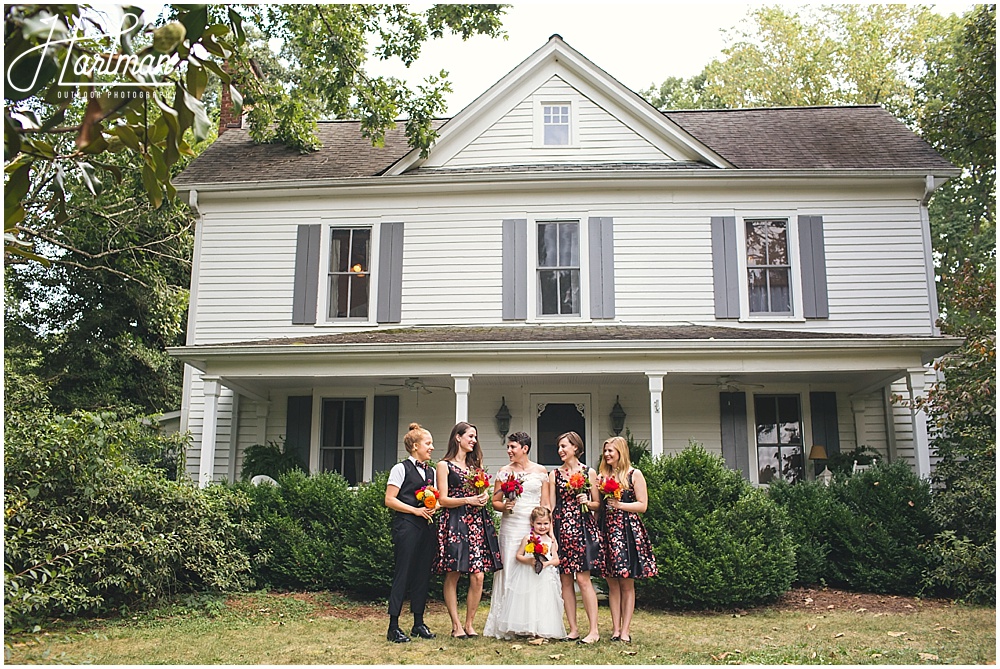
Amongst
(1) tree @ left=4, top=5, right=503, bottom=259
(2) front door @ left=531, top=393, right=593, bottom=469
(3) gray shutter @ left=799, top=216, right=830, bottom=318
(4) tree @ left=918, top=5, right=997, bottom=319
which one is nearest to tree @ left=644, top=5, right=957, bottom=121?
(4) tree @ left=918, top=5, right=997, bottom=319

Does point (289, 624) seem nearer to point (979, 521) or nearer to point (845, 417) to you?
point (979, 521)

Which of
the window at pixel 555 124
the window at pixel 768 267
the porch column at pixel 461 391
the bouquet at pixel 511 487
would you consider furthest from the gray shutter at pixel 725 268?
the bouquet at pixel 511 487

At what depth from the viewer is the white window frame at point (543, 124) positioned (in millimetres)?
13289

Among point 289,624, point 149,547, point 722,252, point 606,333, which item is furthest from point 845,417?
point 149,547

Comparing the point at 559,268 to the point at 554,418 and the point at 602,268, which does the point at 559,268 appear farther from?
the point at 554,418

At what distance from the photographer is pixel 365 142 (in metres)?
14.9

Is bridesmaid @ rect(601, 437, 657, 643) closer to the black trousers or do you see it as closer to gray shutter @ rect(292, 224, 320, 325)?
the black trousers

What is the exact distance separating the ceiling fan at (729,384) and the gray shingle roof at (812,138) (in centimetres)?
334

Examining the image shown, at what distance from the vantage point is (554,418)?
1273 centimetres

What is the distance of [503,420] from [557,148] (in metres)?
4.42

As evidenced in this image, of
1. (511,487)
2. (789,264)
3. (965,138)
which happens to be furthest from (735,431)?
(965,138)

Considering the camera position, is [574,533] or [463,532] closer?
[574,533]

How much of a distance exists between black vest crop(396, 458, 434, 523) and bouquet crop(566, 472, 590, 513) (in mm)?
1162

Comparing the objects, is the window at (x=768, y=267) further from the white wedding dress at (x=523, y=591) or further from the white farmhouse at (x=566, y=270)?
the white wedding dress at (x=523, y=591)
